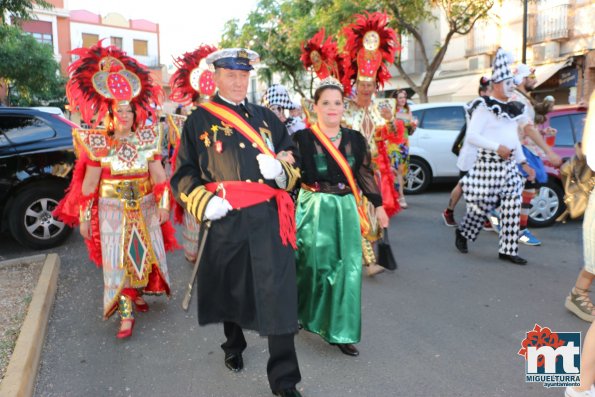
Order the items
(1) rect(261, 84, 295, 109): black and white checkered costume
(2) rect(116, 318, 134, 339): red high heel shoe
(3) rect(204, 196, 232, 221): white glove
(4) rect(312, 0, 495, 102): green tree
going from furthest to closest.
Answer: (4) rect(312, 0, 495, 102): green tree → (1) rect(261, 84, 295, 109): black and white checkered costume → (2) rect(116, 318, 134, 339): red high heel shoe → (3) rect(204, 196, 232, 221): white glove

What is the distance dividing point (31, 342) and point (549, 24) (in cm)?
1975

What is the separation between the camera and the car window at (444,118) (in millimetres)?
9672

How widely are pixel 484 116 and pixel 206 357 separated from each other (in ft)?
12.0

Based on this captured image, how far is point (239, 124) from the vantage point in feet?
9.75

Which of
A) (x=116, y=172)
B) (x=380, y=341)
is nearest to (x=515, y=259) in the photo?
(x=380, y=341)

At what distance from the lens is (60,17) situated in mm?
39625

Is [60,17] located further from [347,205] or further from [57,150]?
[347,205]

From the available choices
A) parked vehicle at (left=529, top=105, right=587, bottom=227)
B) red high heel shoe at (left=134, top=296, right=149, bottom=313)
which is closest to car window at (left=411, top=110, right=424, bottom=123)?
parked vehicle at (left=529, top=105, right=587, bottom=227)

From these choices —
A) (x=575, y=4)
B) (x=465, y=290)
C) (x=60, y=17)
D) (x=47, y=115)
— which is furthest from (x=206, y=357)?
(x=60, y=17)

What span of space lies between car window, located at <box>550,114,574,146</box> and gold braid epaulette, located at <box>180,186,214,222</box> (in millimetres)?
5975

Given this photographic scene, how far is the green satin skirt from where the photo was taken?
137 inches

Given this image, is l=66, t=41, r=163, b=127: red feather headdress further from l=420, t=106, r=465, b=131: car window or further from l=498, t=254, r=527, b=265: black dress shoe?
l=420, t=106, r=465, b=131: car window

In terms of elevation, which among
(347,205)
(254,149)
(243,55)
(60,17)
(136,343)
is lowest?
(136,343)

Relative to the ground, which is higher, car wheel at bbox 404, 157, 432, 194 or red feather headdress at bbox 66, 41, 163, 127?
red feather headdress at bbox 66, 41, 163, 127
